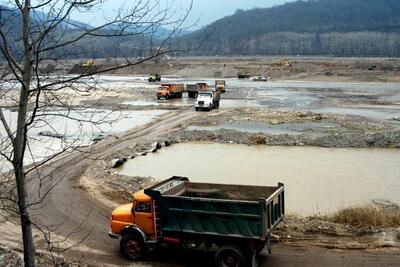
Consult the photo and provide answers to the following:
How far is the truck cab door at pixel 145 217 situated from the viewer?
1286cm

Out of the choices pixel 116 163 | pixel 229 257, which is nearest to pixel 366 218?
pixel 229 257

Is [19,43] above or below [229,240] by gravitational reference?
above

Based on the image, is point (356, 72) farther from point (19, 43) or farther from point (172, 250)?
point (19, 43)

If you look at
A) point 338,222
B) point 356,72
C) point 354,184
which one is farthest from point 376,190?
point 356,72

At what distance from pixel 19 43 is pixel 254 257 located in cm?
767

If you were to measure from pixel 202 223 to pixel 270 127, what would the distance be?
28.9 m

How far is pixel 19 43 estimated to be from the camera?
6.48 metres

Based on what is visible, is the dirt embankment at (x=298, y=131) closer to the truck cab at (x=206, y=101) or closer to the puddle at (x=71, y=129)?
the truck cab at (x=206, y=101)

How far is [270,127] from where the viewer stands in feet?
133

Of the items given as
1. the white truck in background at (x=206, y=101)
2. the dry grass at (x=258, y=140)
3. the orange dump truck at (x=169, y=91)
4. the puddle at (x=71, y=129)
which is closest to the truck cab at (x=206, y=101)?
the white truck in background at (x=206, y=101)

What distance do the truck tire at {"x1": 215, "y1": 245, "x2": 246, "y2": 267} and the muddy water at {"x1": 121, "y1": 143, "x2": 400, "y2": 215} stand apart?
22.8 ft

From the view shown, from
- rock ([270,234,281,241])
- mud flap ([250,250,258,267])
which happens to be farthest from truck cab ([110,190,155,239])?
rock ([270,234,281,241])

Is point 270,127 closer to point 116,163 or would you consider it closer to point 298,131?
point 298,131

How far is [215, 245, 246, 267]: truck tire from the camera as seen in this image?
39.3 ft
